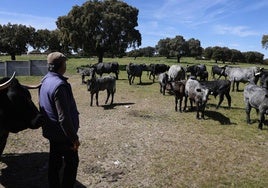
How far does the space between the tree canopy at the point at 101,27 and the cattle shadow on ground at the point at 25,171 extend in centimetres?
3058

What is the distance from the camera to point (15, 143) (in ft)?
28.6

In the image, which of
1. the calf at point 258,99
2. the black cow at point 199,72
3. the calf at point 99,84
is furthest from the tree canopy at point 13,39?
the calf at point 258,99

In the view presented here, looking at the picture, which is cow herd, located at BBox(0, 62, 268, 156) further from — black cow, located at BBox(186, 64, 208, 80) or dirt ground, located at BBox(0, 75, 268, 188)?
dirt ground, located at BBox(0, 75, 268, 188)

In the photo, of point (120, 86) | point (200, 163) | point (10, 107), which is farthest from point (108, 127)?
point (120, 86)

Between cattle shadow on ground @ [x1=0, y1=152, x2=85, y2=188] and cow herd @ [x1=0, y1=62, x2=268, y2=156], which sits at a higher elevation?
cow herd @ [x1=0, y1=62, x2=268, y2=156]

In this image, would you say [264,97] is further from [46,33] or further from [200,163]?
[46,33]

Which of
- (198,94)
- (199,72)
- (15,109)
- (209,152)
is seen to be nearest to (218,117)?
(198,94)

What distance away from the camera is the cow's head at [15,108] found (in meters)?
5.48

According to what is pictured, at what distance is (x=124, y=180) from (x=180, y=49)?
67741mm

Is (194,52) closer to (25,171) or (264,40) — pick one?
(264,40)

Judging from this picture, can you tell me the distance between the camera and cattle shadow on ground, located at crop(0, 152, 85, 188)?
617cm

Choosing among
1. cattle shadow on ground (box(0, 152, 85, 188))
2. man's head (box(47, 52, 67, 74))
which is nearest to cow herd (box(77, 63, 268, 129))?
cattle shadow on ground (box(0, 152, 85, 188))

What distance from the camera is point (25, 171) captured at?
22.2ft

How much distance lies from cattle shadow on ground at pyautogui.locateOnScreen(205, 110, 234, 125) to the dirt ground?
87 cm
